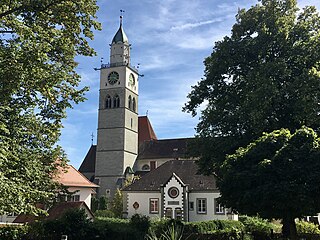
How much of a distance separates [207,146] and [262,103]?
150 inches

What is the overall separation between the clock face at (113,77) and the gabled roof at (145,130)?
9768mm

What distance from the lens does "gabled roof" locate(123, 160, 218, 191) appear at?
1544 inches

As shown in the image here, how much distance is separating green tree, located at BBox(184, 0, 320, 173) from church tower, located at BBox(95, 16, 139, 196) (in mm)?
36380

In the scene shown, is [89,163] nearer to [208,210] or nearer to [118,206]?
[118,206]

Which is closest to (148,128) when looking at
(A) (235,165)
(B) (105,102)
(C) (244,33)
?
(B) (105,102)

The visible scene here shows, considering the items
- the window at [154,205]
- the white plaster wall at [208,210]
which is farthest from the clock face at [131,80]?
the white plaster wall at [208,210]

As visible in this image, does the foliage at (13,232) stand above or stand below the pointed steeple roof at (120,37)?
below

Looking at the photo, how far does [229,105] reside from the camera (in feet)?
64.8

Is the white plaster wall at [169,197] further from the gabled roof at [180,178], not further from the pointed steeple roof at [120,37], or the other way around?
the pointed steeple roof at [120,37]

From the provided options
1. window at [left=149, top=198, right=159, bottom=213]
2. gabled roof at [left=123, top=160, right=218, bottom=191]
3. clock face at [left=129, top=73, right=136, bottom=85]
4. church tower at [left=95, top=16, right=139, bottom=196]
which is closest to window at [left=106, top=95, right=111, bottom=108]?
church tower at [left=95, top=16, right=139, bottom=196]

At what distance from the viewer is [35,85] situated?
12.2 meters

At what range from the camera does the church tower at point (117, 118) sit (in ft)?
184

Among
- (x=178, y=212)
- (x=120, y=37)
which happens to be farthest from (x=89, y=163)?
(x=178, y=212)

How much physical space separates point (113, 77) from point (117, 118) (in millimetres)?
7162
